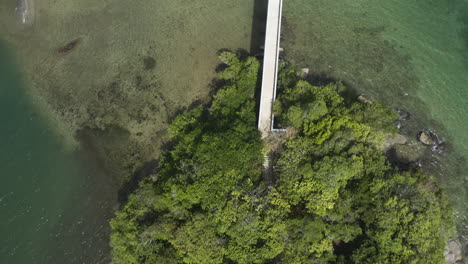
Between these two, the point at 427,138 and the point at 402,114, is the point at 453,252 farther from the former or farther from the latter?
the point at 402,114

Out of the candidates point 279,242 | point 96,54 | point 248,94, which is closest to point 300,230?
point 279,242

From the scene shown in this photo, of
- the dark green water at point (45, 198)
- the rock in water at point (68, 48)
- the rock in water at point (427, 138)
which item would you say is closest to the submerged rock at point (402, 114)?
the rock in water at point (427, 138)

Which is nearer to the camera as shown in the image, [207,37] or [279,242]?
[279,242]

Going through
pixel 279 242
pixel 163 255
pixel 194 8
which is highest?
pixel 194 8

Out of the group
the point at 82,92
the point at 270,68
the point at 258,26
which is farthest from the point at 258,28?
the point at 82,92

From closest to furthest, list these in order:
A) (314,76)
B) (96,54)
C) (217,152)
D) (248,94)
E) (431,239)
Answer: (431,239) < (217,152) < (248,94) < (314,76) < (96,54)

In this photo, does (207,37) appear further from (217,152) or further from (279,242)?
(279,242)

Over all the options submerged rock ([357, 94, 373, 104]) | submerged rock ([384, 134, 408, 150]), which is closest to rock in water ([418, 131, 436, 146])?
submerged rock ([384, 134, 408, 150])
